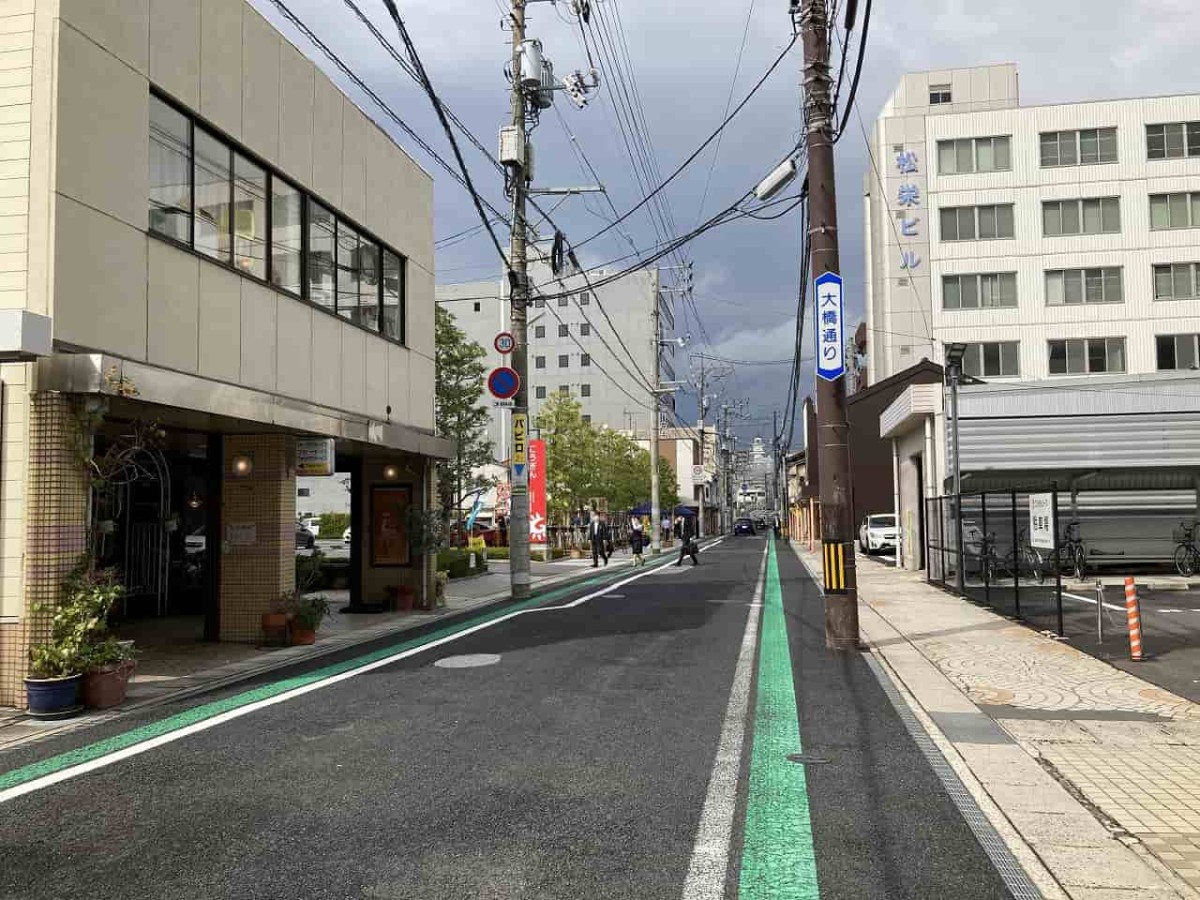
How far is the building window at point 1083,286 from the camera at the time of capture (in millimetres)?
40406

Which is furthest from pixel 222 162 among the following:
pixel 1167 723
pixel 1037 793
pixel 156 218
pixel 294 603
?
pixel 1167 723

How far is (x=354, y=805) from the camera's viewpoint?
17.5ft

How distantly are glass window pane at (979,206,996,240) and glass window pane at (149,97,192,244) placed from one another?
3912cm

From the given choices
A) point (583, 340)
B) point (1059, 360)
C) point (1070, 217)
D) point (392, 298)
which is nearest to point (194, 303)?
point (392, 298)

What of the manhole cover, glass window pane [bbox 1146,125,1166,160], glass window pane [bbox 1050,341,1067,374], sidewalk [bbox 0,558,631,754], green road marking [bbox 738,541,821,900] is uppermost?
glass window pane [bbox 1146,125,1166,160]

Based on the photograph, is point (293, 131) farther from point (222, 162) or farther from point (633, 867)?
point (633, 867)

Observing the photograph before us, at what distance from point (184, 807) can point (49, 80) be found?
6.75 metres

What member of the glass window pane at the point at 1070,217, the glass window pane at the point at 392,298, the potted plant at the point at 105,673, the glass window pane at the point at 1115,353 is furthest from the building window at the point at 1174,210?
the potted plant at the point at 105,673

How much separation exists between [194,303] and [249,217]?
202cm

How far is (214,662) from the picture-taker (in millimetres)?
10977

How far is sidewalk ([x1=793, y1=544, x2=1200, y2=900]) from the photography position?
14.5 ft

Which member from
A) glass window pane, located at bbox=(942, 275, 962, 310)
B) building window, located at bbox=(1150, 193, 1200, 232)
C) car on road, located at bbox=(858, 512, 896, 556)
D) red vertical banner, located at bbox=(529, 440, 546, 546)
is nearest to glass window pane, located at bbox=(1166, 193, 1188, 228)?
building window, located at bbox=(1150, 193, 1200, 232)

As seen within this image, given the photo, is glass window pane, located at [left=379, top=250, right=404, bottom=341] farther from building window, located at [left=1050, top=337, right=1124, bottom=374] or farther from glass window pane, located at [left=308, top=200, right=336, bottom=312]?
building window, located at [left=1050, top=337, right=1124, bottom=374]

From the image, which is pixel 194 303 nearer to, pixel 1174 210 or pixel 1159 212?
pixel 1159 212
